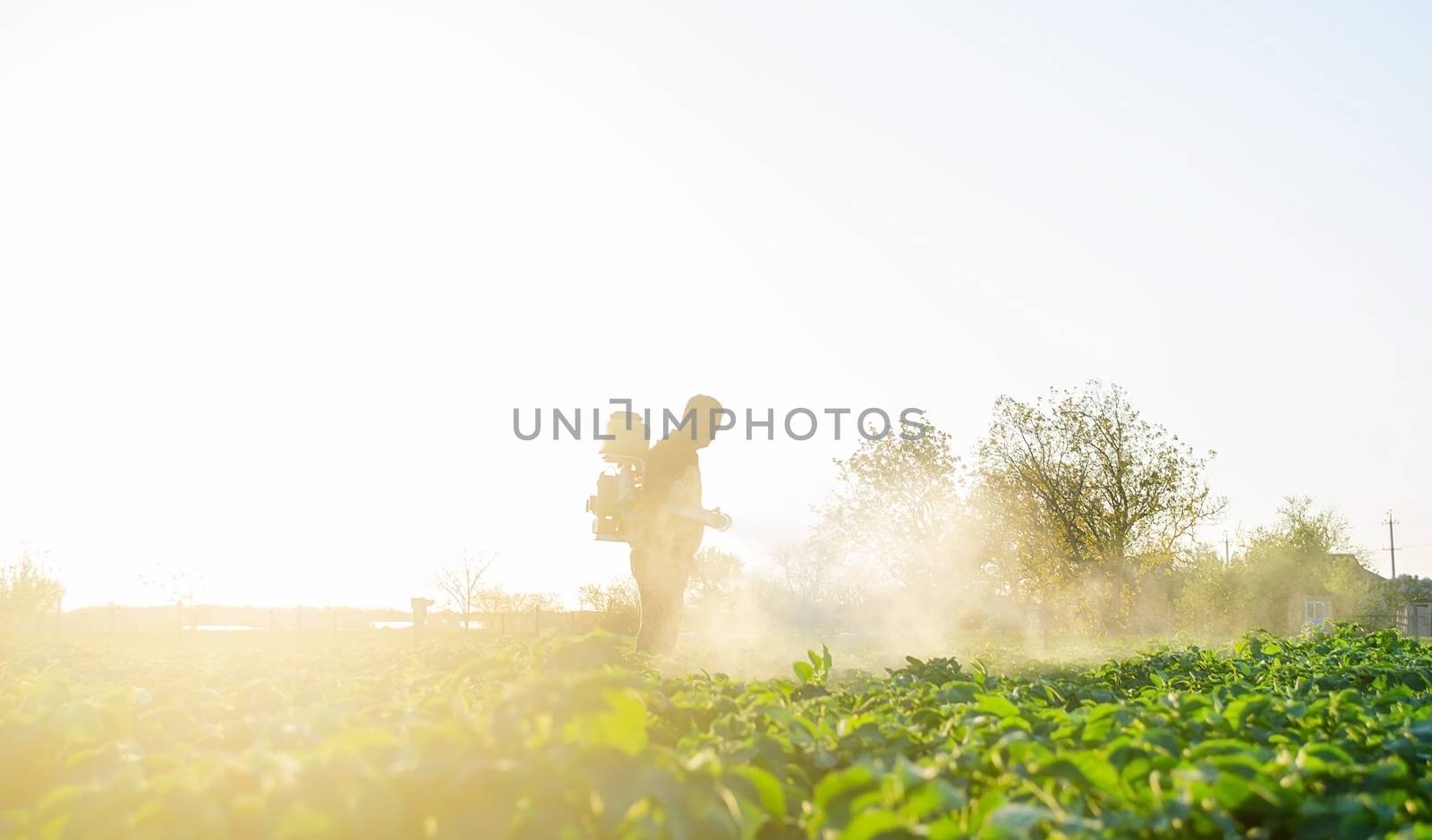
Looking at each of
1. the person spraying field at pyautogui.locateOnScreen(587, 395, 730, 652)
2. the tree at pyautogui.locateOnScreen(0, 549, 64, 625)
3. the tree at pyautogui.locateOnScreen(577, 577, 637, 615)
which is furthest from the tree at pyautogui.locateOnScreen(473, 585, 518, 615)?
the person spraying field at pyautogui.locateOnScreen(587, 395, 730, 652)

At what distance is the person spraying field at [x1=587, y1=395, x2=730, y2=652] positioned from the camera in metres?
14.0

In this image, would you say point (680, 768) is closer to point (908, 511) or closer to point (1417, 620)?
point (908, 511)

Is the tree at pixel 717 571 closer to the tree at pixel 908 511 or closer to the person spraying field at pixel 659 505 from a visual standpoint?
the tree at pixel 908 511

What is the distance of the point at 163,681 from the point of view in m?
5.79

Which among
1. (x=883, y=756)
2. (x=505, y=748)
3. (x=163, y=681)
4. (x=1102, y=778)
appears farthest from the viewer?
(x=163, y=681)

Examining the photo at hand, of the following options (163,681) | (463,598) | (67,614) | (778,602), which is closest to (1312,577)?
(778,602)

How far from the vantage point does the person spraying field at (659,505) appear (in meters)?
14.0

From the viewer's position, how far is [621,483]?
14.3 meters

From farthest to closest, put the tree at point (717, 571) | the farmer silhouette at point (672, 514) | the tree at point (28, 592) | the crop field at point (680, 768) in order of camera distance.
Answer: the tree at point (717, 571) → the tree at point (28, 592) → the farmer silhouette at point (672, 514) → the crop field at point (680, 768)

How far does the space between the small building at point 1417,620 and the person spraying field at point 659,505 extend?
61829 mm

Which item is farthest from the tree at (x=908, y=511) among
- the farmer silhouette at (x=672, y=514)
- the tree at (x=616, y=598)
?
the farmer silhouette at (x=672, y=514)

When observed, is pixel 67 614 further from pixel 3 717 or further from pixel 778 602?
pixel 3 717

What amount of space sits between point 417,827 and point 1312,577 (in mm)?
81229

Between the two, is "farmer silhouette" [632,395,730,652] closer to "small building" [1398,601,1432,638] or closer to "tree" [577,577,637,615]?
"tree" [577,577,637,615]
